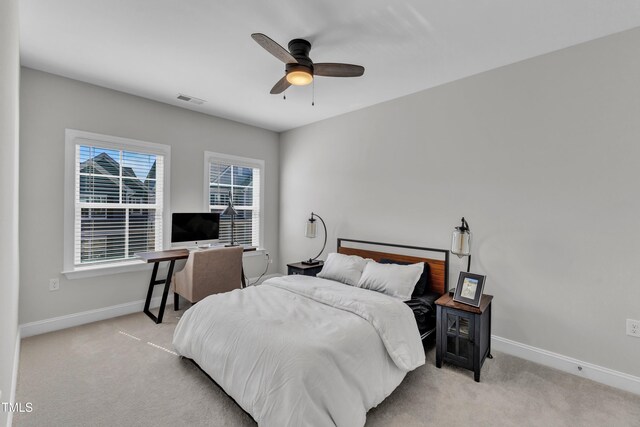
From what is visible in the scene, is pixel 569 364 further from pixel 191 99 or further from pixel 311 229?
pixel 191 99

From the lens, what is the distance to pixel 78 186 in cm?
327

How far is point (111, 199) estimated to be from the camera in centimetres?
351

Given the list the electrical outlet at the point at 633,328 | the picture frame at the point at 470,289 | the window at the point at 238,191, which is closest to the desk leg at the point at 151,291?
the window at the point at 238,191

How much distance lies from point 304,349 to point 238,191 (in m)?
3.49

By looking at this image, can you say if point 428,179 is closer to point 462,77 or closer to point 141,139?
point 462,77

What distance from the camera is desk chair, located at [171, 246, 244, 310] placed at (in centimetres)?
337

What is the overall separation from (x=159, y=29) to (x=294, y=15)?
107 cm

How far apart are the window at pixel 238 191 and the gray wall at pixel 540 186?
218 centimetres

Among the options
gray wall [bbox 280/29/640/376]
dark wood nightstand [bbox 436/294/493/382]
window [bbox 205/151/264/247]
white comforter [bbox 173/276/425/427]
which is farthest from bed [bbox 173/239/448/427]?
window [bbox 205/151/264/247]

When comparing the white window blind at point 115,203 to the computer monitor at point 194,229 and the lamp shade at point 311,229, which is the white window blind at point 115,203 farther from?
the lamp shade at point 311,229

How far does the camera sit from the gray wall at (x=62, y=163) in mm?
2939

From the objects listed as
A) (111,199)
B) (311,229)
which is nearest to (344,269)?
(311,229)

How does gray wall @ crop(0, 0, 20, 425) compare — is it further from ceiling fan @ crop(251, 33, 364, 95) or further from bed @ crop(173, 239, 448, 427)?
ceiling fan @ crop(251, 33, 364, 95)

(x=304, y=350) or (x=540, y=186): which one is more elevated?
(x=540, y=186)
